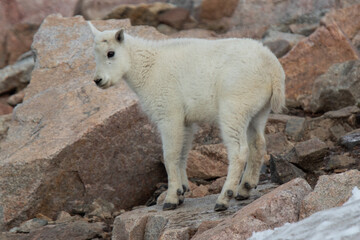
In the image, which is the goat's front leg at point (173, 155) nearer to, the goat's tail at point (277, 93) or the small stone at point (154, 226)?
the small stone at point (154, 226)

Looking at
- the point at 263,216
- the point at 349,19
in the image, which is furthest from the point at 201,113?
the point at 349,19

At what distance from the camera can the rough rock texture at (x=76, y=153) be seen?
9312 mm

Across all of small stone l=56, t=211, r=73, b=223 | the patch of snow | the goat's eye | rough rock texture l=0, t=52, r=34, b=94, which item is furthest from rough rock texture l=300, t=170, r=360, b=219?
rough rock texture l=0, t=52, r=34, b=94

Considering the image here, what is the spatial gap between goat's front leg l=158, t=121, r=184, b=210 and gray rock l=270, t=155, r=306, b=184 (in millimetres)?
1446

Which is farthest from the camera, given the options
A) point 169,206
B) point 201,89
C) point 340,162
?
point 340,162

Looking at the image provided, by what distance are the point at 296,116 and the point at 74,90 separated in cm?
451

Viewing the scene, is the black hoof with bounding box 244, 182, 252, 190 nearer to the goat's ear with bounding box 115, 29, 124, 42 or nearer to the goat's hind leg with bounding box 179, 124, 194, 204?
the goat's hind leg with bounding box 179, 124, 194, 204

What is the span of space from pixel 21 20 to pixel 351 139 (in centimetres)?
1506

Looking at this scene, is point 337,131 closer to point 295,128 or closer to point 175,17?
point 295,128

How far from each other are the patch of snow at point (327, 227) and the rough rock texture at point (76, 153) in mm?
4533

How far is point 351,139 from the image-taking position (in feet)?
30.0

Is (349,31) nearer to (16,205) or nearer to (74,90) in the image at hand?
(74,90)

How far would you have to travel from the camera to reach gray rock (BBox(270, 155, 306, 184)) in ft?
26.5

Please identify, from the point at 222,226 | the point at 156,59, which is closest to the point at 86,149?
the point at 156,59
